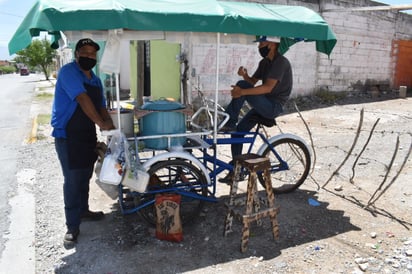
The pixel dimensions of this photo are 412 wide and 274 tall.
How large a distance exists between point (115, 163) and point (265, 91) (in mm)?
1876

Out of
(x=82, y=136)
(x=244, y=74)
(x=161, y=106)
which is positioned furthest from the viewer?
(x=244, y=74)

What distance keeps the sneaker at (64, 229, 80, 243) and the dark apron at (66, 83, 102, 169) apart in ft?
2.15

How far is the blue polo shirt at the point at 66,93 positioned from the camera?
3336 millimetres

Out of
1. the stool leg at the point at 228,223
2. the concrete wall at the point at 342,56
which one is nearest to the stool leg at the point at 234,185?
the stool leg at the point at 228,223

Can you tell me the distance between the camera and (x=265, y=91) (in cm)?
416

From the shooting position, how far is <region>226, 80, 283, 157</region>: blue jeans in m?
4.31

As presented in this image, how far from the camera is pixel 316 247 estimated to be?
359 cm

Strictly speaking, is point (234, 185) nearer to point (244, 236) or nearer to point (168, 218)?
point (244, 236)

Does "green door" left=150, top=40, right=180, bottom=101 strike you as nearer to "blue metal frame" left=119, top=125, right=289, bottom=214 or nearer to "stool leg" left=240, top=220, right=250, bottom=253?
"blue metal frame" left=119, top=125, right=289, bottom=214

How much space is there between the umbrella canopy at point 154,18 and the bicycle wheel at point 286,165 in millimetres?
1479

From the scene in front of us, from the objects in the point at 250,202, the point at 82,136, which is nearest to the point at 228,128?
the point at 250,202

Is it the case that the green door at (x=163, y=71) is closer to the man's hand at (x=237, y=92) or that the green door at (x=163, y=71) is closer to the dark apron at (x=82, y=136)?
the man's hand at (x=237, y=92)

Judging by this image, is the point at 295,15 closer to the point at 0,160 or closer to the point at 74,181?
the point at 74,181

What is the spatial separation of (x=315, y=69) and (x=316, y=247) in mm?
11027
